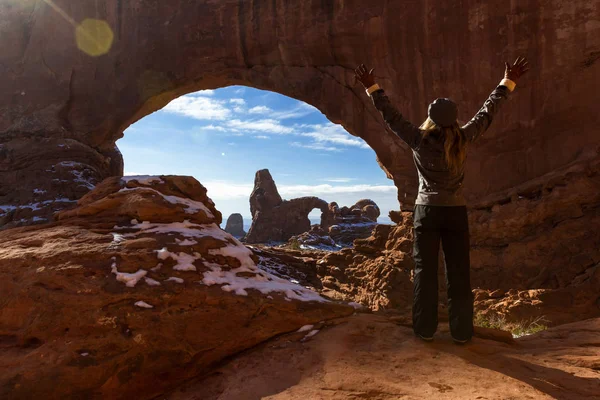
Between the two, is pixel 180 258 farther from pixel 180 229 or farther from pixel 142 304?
pixel 142 304

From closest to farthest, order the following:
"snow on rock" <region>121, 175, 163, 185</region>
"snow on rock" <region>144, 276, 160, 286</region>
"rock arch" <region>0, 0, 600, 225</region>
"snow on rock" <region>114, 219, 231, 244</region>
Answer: "snow on rock" <region>144, 276, 160, 286</region>
"snow on rock" <region>114, 219, 231, 244</region>
"snow on rock" <region>121, 175, 163, 185</region>
"rock arch" <region>0, 0, 600, 225</region>

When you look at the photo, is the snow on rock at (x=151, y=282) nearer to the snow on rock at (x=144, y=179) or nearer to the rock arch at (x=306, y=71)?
the snow on rock at (x=144, y=179)

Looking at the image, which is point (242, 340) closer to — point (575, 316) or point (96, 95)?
point (575, 316)

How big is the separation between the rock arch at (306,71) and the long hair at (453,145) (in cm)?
506

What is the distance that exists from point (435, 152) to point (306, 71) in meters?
7.76

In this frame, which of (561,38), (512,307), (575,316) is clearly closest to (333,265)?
(512,307)

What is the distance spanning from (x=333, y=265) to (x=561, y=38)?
7.18m

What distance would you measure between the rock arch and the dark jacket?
4.90m

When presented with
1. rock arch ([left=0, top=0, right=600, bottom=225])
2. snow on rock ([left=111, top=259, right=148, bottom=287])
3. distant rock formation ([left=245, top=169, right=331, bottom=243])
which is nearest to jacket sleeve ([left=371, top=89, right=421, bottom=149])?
snow on rock ([left=111, top=259, right=148, bottom=287])

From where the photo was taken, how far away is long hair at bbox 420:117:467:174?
3252mm

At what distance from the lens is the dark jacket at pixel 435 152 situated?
3.28m

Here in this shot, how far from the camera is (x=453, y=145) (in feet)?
10.7

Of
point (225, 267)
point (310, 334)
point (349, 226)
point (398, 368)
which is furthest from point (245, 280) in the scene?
point (349, 226)

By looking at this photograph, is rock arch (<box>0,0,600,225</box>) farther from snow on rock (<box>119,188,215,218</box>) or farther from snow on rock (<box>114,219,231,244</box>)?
snow on rock (<box>114,219,231,244</box>)
